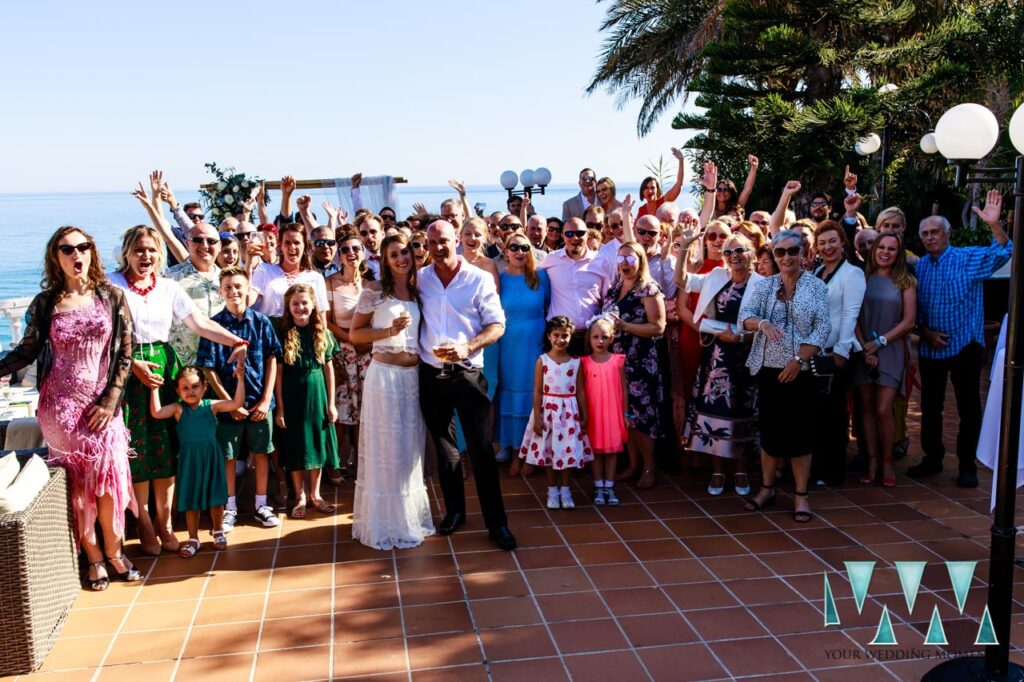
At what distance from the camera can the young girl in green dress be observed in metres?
4.89

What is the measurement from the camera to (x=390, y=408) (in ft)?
16.4

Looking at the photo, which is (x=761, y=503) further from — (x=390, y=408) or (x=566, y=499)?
(x=390, y=408)

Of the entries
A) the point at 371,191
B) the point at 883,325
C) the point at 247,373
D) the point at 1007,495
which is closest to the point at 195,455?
the point at 247,373

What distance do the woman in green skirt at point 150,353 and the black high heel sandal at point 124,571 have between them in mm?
282

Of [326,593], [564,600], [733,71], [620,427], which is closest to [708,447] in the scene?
[620,427]

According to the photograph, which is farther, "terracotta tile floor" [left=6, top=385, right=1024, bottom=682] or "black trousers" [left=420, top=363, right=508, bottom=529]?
"black trousers" [left=420, top=363, right=508, bottom=529]

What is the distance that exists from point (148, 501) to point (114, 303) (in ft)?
4.49

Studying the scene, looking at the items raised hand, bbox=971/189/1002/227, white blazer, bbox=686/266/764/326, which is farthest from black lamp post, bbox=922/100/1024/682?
white blazer, bbox=686/266/764/326

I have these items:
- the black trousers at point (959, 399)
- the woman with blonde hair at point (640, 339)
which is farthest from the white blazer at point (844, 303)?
the woman with blonde hair at point (640, 339)

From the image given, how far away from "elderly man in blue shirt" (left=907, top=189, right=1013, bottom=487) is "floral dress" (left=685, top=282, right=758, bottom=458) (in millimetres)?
1359

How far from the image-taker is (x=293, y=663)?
149 inches

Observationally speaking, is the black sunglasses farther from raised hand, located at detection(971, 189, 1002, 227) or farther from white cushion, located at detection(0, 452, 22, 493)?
white cushion, located at detection(0, 452, 22, 493)

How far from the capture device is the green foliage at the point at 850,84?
15281 millimetres

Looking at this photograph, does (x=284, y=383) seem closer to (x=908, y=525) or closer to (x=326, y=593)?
(x=326, y=593)
